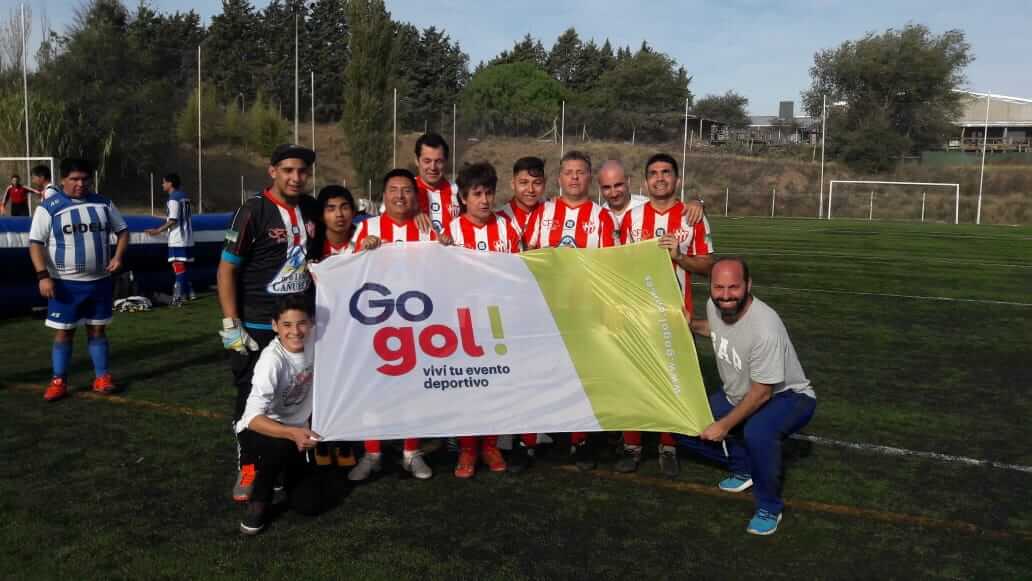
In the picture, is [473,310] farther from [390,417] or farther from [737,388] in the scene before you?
[737,388]

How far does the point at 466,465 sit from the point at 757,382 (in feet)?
5.73

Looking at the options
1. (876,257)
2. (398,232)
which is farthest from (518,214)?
(876,257)

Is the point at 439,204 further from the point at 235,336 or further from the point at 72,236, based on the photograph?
the point at 72,236

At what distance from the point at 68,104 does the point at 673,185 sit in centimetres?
3606

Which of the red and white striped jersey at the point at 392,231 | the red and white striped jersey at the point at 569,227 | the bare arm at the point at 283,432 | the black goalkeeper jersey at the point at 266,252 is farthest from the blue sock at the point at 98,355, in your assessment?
the red and white striped jersey at the point at 569,227

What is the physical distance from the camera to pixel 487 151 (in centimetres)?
4959

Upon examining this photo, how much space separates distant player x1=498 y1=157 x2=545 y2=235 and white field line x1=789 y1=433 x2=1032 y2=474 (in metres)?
2.40

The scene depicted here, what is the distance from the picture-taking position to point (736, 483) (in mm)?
4863

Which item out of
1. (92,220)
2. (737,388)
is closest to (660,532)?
(737,388)

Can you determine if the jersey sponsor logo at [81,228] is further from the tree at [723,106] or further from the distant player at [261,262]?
the tree at [723,106]

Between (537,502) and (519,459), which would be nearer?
(537,502)

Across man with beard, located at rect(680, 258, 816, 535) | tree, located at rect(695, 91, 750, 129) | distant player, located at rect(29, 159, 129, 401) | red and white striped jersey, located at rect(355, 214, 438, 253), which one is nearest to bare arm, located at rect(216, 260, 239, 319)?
red and white striped jersey, located at rect(355, 214, 438, 253)

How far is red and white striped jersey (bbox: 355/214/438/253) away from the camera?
4992mm

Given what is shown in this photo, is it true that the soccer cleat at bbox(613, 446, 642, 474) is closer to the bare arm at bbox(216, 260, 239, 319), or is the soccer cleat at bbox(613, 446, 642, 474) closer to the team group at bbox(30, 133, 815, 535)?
the team group at bbox(30, 133, 815, 535)
